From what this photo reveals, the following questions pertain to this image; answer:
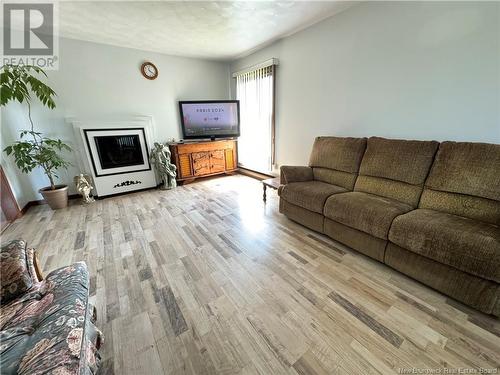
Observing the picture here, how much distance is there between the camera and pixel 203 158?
4.29m

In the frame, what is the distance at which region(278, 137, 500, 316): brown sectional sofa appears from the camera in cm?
129

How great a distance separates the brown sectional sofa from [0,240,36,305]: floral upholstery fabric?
2.12 metres

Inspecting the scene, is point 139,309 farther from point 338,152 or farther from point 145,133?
point 145,133

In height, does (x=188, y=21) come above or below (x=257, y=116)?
above

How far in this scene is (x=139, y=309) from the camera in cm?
141

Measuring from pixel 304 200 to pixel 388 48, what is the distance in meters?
1.81

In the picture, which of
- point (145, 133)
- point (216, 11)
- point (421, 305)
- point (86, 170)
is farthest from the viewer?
point (145, 133)

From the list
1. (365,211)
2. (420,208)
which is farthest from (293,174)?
(420,208)

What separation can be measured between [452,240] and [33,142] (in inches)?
190

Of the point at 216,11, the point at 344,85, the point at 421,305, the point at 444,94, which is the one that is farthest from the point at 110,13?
the point at 421,305

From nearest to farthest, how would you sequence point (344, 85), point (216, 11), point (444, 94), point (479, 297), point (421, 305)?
point (479, 297), point (421, 305), point (444, 94), point (216, 11), point (344, 85)

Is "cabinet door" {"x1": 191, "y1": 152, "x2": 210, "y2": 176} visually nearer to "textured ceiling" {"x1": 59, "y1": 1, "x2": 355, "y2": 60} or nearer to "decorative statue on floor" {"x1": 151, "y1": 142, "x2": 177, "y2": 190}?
"decorative statue on floor" {"x1": 151, "y1": 142, "x2": 177, "y2": 190}

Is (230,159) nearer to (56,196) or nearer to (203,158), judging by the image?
(203,158)

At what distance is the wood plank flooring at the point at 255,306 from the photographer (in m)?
1.09
